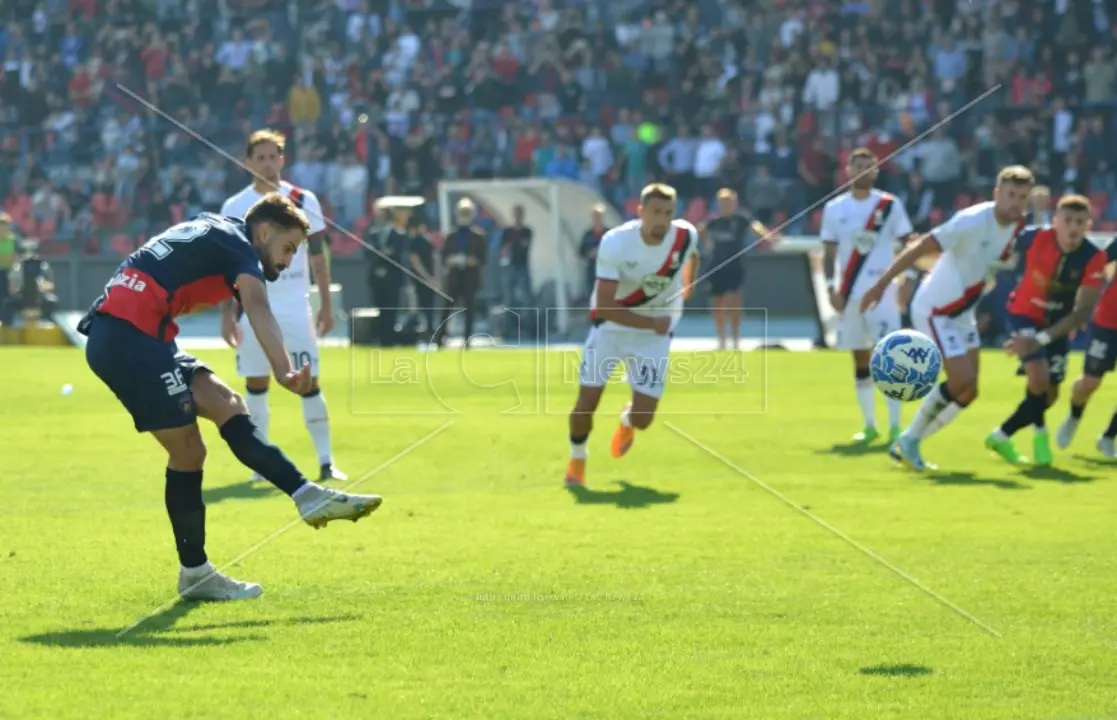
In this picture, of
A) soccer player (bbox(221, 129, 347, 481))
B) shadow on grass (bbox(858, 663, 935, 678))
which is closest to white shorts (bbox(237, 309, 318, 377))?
soccer player (bbox(221, 129, 347, 481))

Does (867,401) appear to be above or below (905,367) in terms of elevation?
below

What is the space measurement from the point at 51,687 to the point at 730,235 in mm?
21675

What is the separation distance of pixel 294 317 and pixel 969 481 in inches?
203

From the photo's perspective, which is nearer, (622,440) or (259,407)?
(259,407)

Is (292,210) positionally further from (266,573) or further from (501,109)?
(501,109)

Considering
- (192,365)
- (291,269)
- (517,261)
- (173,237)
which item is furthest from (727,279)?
(173,237)

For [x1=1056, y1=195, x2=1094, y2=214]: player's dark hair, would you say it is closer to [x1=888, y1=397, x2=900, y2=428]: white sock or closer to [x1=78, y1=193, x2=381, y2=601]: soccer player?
[x1=888, y1=397, x2=900, y2=428]: white sock

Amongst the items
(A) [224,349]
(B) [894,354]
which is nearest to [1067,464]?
(B) [894,354]

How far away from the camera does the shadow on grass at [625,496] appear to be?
39.1 feet

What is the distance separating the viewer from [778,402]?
19500 millimetres

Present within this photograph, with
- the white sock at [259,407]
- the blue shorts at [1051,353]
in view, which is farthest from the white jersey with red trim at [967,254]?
the white sock at [259,407]

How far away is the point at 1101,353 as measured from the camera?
15.3 m

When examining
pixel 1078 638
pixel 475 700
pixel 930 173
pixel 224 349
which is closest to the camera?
pixel 475 700

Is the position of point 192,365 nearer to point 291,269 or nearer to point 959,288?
point 291,269
